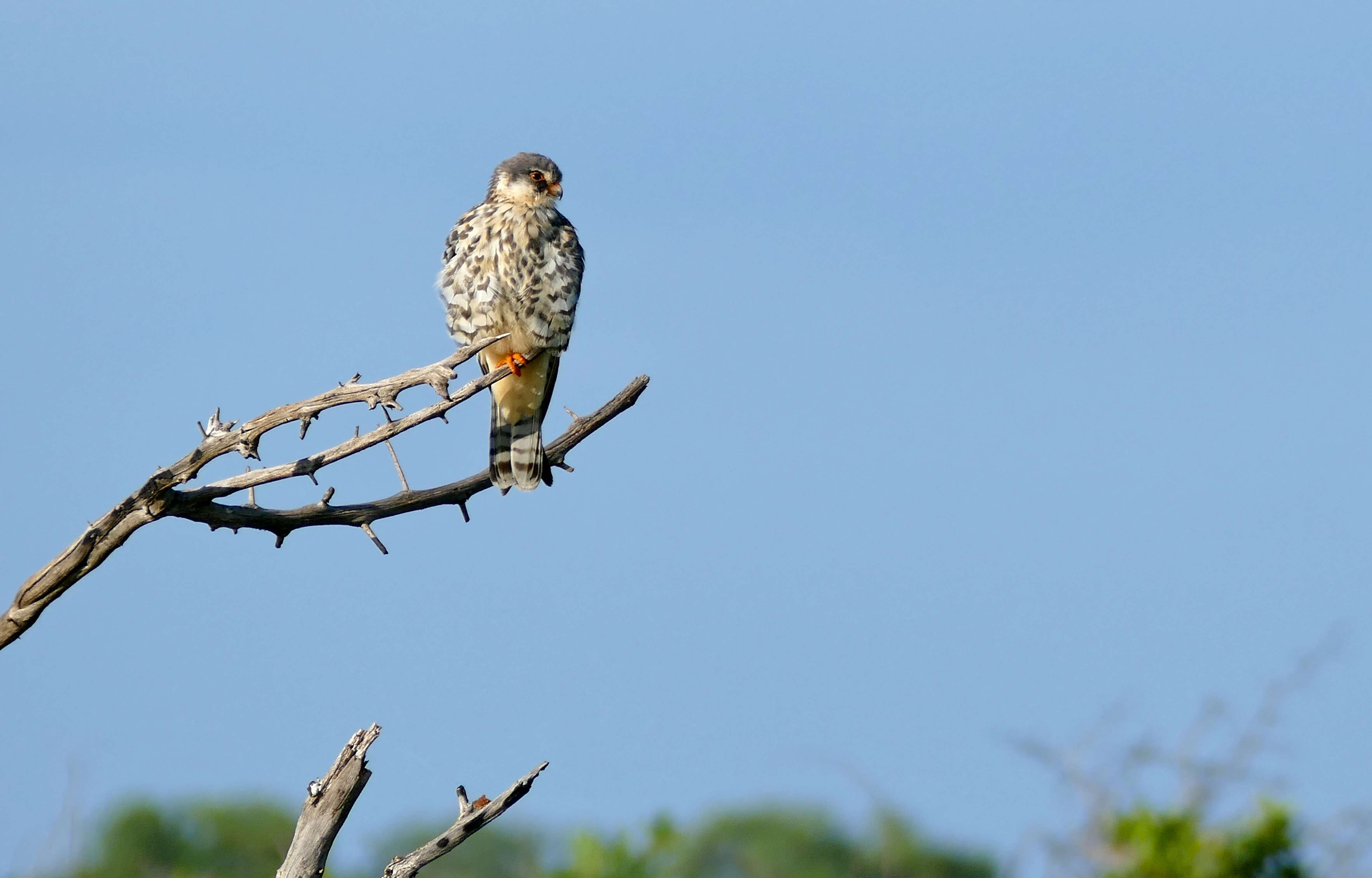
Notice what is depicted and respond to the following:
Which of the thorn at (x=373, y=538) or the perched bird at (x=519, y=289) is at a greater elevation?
the perched bird at (x=519, y=289)

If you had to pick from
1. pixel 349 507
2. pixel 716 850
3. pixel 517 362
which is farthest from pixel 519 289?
pixel 716 850

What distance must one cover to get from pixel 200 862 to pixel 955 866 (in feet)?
25.5

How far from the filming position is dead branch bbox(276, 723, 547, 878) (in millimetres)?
3025

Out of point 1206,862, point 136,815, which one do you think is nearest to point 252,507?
point 1206,862

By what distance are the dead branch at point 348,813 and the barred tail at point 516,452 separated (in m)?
1.62

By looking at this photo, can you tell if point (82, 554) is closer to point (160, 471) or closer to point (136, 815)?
point (160, 471)

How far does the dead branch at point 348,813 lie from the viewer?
9.93 ft

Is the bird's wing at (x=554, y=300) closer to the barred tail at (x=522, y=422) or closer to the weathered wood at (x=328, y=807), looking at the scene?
the barred tail at (x=522, y=422)

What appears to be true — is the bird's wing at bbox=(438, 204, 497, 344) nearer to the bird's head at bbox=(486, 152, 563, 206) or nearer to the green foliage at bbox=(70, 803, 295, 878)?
the bird's head at bbox=(486, 152, 563, 206)

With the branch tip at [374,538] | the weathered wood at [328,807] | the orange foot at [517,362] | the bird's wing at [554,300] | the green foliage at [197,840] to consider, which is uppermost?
the green foliage at [197,840]

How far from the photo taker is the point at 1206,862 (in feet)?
19.5

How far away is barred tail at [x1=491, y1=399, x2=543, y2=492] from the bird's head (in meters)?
0.78

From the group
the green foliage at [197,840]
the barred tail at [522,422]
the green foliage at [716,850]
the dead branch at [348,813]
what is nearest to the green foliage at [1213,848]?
the green foliage at [716,850]

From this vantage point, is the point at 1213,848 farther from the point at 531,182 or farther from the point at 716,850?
the point at 716,850
